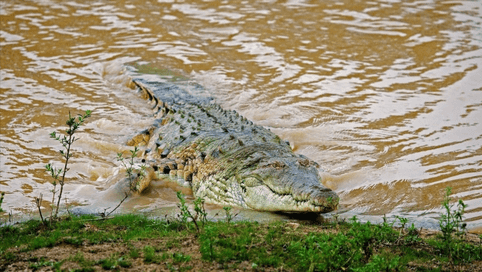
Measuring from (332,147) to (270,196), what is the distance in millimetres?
2258

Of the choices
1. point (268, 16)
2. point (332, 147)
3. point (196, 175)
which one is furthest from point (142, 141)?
point (268, 16)

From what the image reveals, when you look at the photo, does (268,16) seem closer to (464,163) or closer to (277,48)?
(277,48)

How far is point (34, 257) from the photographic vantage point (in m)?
4.11

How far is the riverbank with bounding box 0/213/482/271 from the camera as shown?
3.96 meters

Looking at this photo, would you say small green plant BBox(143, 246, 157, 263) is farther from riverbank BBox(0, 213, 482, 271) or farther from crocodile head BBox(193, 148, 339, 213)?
crocodile head BBox(193, 148, 339, 213)

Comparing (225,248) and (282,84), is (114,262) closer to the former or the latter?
(225,248)

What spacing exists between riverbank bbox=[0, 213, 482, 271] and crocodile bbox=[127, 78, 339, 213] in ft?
1.64

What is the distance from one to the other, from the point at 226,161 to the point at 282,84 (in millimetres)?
3609

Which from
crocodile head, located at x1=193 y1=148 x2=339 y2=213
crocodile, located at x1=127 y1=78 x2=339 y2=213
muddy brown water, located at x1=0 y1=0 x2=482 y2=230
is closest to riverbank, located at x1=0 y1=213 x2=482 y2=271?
crocodile head, located at x1=193 y1=148 x2=339 y2=213

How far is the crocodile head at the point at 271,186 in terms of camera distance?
527cm

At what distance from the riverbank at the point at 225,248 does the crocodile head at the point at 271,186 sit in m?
0.32

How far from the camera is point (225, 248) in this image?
4348 millimetres

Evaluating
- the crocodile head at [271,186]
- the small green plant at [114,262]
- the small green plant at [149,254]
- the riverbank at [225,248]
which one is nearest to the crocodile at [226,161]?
the crocodile head at [271,186]

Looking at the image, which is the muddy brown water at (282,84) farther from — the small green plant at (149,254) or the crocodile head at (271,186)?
the small green plant at (149,254)
